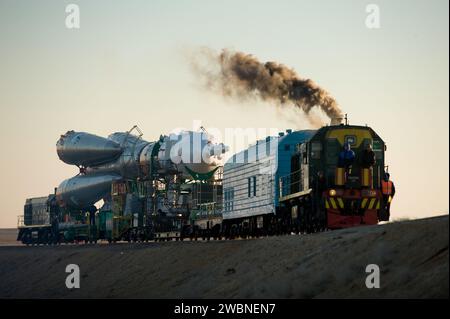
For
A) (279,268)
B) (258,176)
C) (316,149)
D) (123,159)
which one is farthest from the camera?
(123,159)

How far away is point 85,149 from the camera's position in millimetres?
70562

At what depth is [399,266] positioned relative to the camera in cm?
2262

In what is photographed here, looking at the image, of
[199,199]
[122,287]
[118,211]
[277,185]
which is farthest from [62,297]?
[118,211]

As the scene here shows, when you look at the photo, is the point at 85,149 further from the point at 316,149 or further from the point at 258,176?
the point at 316,149

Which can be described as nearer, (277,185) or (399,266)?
(399,266)

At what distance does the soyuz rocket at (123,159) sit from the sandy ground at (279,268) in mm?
12936

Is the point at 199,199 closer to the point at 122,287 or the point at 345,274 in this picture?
the point at 122,287

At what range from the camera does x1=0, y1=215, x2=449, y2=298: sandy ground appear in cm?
2202

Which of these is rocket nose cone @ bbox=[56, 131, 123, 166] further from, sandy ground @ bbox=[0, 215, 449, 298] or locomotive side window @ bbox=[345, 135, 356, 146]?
locomotive side window @ bbox=[345, 135, 356, 146]

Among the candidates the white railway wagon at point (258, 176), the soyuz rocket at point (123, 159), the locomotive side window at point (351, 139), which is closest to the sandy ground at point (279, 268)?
the white railway wagon at point (258, 176)

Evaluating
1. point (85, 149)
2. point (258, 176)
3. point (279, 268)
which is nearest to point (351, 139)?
point (258, 176)

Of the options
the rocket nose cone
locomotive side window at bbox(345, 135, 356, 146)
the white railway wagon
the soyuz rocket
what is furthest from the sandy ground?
the rocket nose cone

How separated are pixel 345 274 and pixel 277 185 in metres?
17.2

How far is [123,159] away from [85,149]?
5.44 meters
